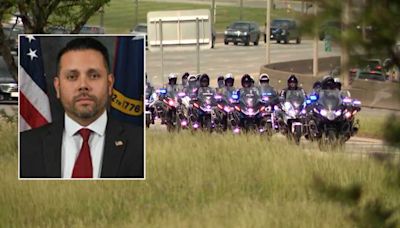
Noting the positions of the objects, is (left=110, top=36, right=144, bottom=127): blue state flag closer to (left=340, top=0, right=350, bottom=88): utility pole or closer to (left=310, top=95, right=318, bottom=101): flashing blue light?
(left=340, top=0, right=350, bottom=88): utility pole

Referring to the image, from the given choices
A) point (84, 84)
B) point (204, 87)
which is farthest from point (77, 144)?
point (204, 87)

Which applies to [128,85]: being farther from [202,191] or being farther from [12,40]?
[12,40]

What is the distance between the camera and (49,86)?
10523mm

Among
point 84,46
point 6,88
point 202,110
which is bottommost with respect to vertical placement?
point 202,110

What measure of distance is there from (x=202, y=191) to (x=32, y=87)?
221cm

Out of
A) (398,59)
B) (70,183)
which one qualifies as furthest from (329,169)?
(398,59)

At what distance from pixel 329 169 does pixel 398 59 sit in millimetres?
7892

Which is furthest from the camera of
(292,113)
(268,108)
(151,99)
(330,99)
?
(151,99)

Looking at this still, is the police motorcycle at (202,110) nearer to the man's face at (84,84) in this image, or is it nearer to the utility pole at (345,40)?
the man's face at (84,84)

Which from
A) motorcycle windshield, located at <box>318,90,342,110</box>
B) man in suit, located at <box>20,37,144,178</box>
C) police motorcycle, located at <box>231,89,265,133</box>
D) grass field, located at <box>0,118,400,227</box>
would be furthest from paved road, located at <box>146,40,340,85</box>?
man in suit, located at <box>20,37,144,178</box>

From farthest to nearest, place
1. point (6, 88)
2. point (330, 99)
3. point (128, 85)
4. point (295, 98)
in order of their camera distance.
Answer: point (6, 88)
point (295, 98)
point (330, 99)
point (128, 85)

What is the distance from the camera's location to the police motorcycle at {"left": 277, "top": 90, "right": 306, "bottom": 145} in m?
19.6

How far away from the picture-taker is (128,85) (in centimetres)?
1045

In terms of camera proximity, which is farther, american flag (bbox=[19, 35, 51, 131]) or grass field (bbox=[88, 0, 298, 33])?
grass field (bbox=[88, 0, 298, 33])
